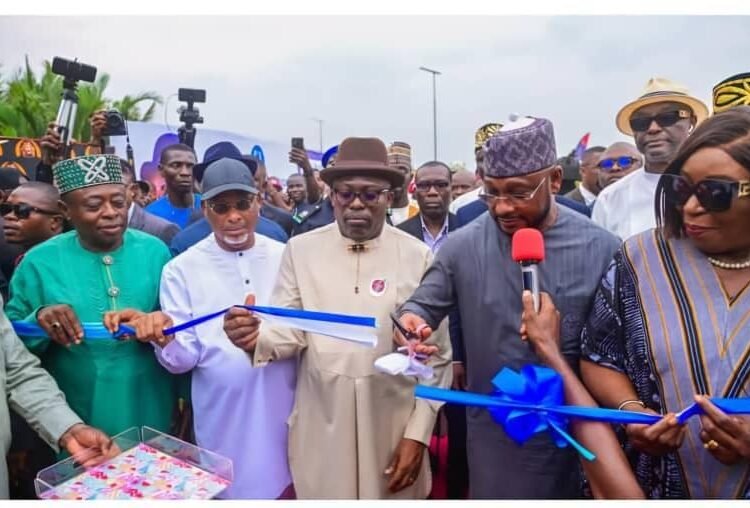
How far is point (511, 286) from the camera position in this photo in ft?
8.54

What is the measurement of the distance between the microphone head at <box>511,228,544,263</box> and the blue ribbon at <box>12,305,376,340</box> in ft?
2.19

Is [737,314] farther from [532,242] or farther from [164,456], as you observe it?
[164,456]

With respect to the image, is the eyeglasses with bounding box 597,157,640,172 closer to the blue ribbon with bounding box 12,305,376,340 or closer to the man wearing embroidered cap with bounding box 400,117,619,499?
the man wearing embroidered cap with bounding box 400,117,619,499

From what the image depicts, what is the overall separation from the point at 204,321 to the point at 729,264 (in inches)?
82.7

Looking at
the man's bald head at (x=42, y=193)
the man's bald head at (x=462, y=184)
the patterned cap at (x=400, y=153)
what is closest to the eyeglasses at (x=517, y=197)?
the man's bald head at (x=42, y=193)

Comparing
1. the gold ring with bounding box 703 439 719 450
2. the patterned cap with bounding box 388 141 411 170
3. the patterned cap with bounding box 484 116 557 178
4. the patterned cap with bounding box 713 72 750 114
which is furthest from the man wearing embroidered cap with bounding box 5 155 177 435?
the patterned cap with bounding box 388 141 411 170

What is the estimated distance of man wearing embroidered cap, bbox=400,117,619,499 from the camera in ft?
8.21

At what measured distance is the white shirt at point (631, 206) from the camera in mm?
3973

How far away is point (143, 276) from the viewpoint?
3.19m

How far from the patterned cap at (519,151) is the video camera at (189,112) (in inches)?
124

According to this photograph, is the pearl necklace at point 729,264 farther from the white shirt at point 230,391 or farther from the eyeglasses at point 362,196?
the white shirt at point 230,391

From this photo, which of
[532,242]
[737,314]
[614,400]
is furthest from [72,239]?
[737,314]

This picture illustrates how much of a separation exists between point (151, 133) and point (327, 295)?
8.10 meters

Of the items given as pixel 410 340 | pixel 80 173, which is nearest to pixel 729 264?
pixel 410 340
